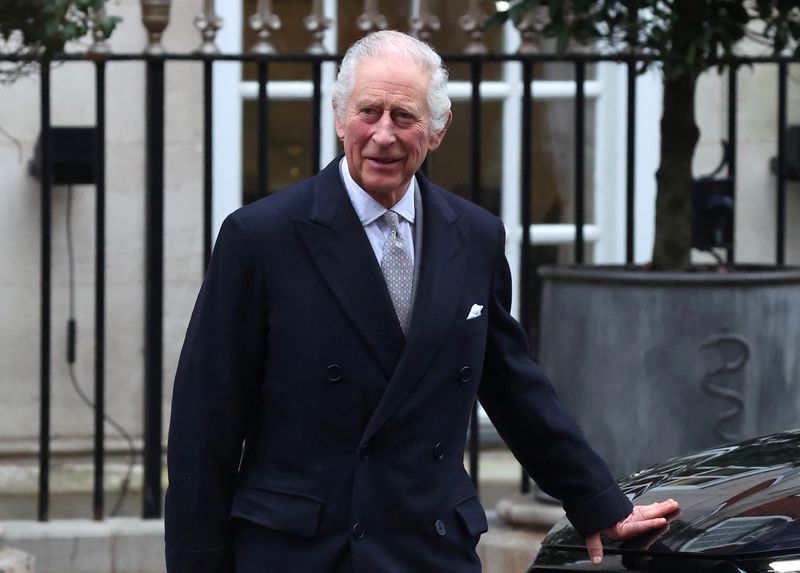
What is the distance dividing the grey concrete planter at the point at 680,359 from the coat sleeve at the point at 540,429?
2402mm

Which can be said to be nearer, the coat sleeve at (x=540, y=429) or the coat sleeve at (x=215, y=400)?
the coat sleeve at (x=215, y=400)

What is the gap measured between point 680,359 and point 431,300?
2.77m

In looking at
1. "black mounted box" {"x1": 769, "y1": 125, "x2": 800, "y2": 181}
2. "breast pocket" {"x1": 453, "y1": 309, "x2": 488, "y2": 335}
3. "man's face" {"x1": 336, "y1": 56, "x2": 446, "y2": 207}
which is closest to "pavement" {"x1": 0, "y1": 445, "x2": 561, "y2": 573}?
"black mounted box" {"x1": 769, "y1": 125, "x2": 800, "y2": 181}

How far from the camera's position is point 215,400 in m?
3.23

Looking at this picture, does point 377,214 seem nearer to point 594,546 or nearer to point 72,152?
point 594,546

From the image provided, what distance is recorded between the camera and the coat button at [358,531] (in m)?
3.21

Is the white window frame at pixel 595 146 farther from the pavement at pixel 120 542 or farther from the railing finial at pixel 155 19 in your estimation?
the pavement at pixel 120 542

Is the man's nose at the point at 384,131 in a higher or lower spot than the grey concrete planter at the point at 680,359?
higher

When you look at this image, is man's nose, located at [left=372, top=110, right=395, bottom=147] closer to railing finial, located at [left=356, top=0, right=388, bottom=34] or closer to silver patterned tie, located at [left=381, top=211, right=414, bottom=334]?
silver patterned tie, located at [left=381, top=211, right=414, bottom=334]

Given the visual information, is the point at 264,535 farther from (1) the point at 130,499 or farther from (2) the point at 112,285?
(2) the point at 112,285

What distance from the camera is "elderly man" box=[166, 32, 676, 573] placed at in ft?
10.5

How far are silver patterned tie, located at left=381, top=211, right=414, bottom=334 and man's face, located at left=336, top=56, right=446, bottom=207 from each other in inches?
4.4

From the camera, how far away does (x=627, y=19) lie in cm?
613

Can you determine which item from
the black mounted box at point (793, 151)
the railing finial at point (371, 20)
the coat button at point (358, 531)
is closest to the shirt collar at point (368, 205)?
the coat button at point (358, 531)
